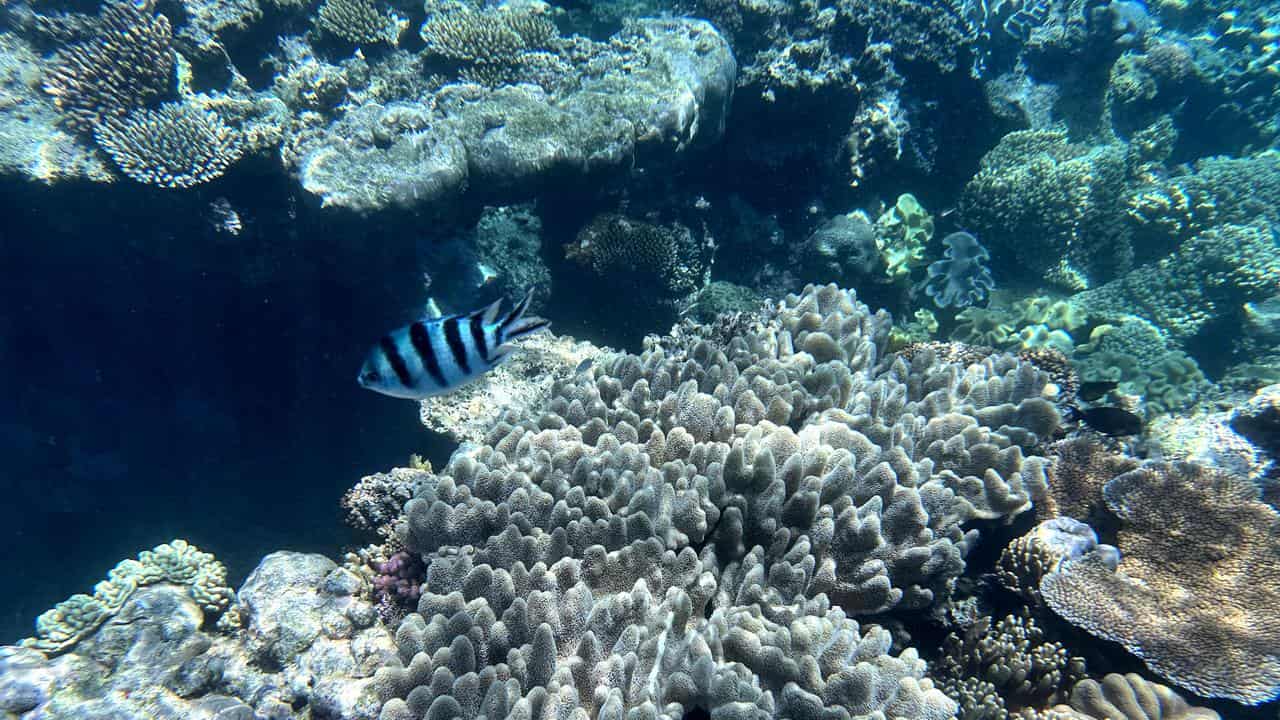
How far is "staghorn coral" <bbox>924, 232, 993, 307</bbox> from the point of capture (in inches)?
351

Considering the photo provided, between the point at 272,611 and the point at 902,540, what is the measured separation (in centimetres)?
354

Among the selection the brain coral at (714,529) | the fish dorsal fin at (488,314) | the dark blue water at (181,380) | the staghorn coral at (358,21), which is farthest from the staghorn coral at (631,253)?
the fish dorsal fin at (488,314)

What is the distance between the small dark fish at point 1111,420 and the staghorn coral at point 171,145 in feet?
27.5

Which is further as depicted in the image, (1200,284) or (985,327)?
(1200,284)

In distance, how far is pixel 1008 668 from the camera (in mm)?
2881

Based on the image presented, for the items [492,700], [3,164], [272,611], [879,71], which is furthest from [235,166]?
[879,71]

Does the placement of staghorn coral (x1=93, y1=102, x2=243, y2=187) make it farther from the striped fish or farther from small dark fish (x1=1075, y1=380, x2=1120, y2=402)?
small dark fish (x1=1075, y1=380, x2=1120, y2=402)

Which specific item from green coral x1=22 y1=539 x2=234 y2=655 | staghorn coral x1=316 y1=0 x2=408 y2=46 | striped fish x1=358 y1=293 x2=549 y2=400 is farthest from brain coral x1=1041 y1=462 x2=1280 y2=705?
staghorn coral x1=316 y1=0 x2=408 y2=46

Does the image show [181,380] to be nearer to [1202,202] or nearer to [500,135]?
[500,135]

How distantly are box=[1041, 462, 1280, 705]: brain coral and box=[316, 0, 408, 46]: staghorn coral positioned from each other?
357 inches

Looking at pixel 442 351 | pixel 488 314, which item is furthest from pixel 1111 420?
pixel 442 351

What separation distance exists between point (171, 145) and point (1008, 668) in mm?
8286

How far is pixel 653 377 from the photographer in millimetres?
3895

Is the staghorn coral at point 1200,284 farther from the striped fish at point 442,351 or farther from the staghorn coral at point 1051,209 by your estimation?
the striped fish at point 442,351
